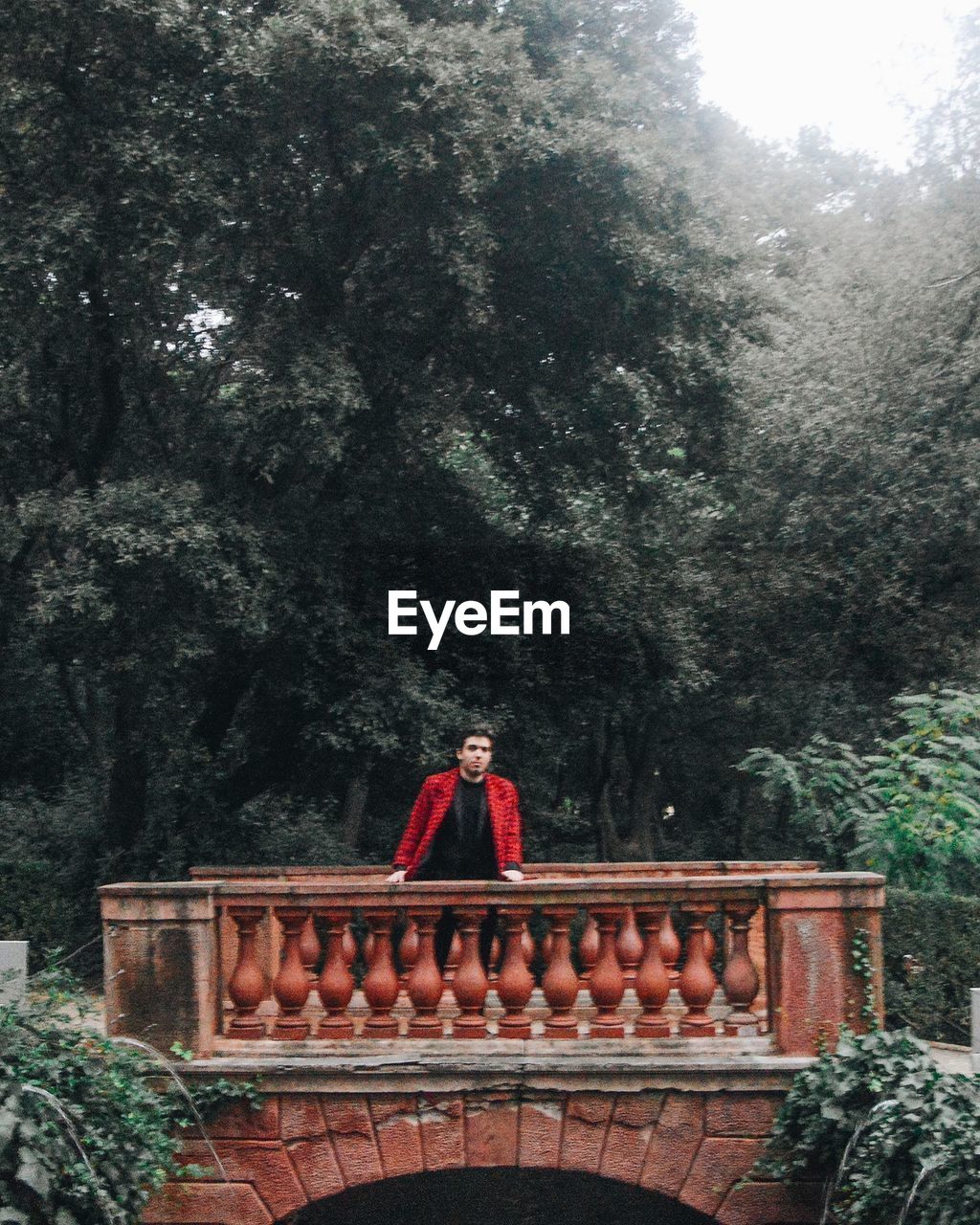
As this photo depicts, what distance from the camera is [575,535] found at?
1297 cm

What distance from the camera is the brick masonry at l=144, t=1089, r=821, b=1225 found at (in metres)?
6.43

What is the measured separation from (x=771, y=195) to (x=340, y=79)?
50.6 feet

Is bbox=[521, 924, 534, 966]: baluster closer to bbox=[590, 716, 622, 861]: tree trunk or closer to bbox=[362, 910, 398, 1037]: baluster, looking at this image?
bbox=[362, 910, 398, 1037]: baluster

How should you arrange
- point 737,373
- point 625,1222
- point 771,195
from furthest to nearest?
point 771,195
point 737,373
point 625,1222

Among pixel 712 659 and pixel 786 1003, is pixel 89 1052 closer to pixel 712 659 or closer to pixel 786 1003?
pixel 786 1003

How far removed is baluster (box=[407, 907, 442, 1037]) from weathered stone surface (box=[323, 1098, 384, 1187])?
430 millimetres

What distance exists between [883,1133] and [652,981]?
1254mm

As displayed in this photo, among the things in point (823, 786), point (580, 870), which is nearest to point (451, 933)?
point (580, 870)

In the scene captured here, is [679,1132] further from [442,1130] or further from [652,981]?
[442,1130]

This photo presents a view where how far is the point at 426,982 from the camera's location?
21.2 feet

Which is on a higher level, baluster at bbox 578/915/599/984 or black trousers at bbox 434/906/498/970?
black trousers at bbox 434/906/498/970

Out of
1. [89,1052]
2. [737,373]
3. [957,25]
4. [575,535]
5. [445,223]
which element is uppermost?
[957,25]

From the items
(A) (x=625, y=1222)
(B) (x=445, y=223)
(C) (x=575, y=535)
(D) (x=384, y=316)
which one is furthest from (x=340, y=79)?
(A) (x=625, y=1222)

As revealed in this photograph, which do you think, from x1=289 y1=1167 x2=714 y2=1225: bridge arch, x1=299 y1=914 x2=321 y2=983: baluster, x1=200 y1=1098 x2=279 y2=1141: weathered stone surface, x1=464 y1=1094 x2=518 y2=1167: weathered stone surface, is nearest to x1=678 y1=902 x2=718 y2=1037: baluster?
x1=464 y1=1094 x2=518 y2=1167: weathered stone surface
